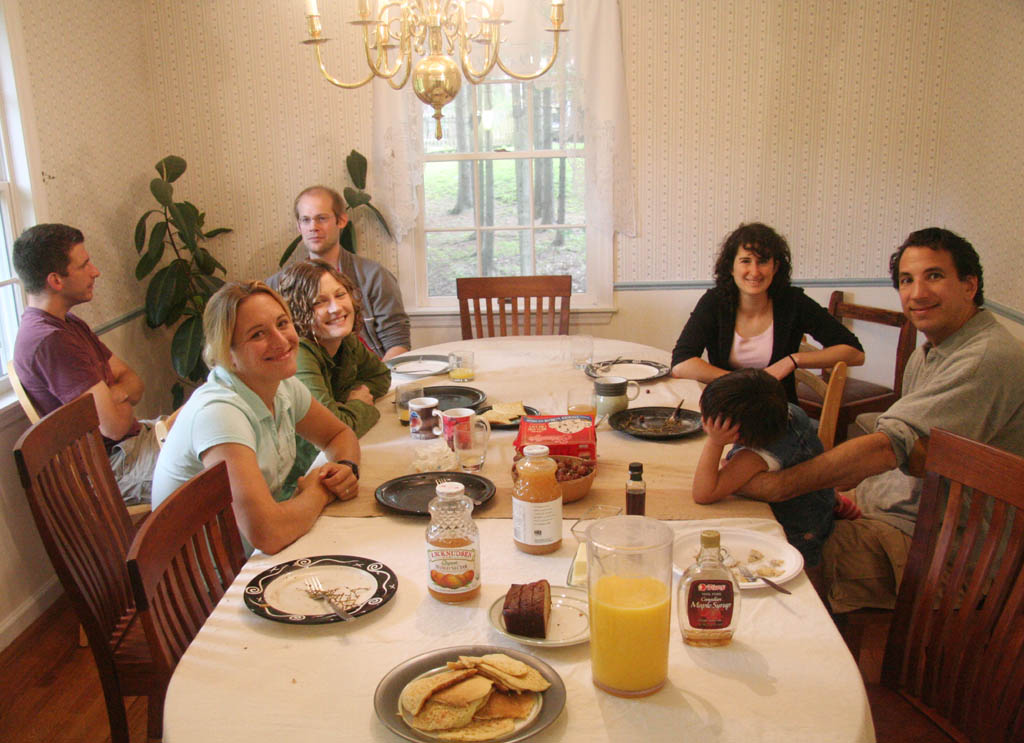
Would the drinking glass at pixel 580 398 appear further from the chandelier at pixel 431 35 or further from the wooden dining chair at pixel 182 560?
the wooden dining chair at pixel 182 560

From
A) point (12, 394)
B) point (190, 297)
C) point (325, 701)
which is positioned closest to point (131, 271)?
point (190, 297)

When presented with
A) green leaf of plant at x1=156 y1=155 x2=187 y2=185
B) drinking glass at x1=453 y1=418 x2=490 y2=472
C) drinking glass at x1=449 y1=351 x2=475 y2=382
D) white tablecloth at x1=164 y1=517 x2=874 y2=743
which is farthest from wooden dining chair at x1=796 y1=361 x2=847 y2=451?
green leaf of plant at x1=156 y1=155 x2=187 y2=185

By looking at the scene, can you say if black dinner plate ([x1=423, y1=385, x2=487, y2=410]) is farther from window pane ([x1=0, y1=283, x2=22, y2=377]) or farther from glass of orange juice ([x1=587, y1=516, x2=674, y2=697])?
window pane ([x1=0, y1=283, x2=22, y2=377])

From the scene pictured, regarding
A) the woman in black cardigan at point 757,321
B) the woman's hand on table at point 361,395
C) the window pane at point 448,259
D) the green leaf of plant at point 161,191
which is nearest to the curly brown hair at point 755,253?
the woman in black cardigan at point 757,321

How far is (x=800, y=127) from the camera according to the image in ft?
13.1

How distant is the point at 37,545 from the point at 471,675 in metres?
2.30

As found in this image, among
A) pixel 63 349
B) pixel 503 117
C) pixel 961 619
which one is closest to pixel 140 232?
pixel 63 349

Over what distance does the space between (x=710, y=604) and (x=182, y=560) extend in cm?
89

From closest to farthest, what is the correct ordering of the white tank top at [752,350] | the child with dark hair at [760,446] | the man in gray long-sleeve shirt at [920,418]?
the child with dark hair at [760,446] < the man in gray long-sleeve shirt at [920,418] < the white tank top at [752,350]

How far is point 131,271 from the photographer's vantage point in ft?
12.6

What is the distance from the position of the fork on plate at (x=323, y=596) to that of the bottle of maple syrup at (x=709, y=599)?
0.51 meters

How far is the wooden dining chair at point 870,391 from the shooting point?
11.2 feet

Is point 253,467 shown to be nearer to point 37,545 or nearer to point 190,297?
point 37,545

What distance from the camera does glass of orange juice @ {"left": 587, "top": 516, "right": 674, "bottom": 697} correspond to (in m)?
1.13
